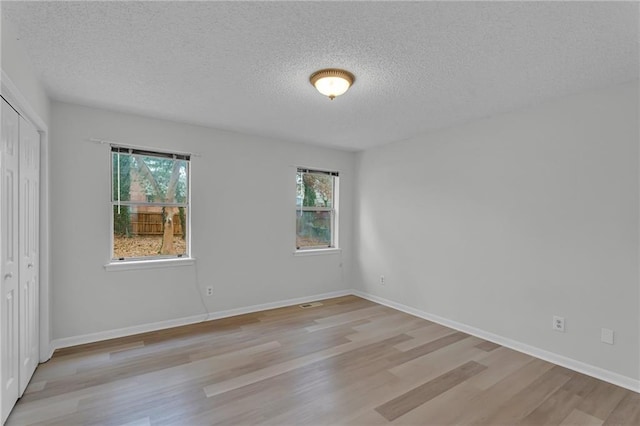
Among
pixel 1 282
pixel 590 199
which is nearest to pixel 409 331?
pixel 590 199

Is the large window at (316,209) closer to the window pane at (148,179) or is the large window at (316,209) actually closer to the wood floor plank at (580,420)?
the window pane at (148,179)

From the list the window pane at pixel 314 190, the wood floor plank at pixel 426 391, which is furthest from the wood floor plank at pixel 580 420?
Result: the window pane at pixel 314 190

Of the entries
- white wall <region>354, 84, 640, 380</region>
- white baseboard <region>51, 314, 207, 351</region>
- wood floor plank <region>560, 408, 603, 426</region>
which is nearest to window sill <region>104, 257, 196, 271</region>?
white baseboard <region>51, 314, 207, 351</region>

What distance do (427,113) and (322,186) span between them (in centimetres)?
220

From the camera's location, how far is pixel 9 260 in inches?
81.2

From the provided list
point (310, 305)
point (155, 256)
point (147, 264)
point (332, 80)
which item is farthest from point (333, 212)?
point (332, 80)

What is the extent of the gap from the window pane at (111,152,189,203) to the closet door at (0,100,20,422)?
1322mm

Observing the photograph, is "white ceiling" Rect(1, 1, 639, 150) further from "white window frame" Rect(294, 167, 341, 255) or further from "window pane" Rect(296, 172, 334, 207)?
"white window frame" Rect(294, 167, 341, 255)

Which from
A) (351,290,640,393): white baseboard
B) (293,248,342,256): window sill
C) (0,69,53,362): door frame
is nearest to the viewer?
(351,290,640,393): white baseboard

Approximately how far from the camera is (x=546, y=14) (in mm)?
1735

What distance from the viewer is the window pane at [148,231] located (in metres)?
3.51

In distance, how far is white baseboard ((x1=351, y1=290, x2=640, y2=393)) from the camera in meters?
2.55

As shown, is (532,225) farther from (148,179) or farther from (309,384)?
(148,179)

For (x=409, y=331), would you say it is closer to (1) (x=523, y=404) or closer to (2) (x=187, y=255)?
(1) (x=523, y=404)
